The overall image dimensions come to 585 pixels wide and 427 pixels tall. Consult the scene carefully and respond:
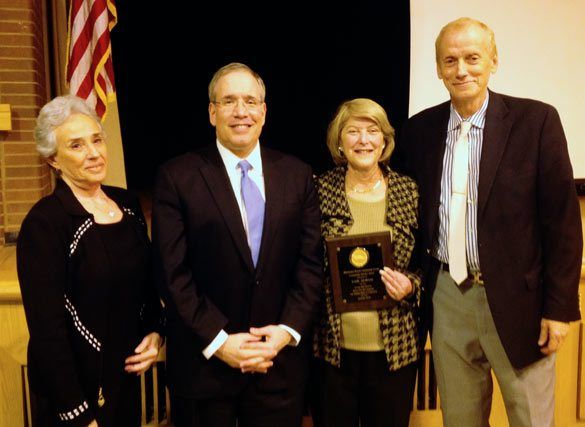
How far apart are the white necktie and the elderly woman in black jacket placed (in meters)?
1.10

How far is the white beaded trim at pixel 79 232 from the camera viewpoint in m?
1.70

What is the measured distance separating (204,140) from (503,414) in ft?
7.98

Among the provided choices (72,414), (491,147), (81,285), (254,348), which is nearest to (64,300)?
(81,285)

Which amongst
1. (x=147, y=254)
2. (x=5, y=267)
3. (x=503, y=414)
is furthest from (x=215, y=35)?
(x=503, y=414)

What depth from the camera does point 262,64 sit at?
3678mm

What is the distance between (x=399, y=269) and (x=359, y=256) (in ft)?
0.63

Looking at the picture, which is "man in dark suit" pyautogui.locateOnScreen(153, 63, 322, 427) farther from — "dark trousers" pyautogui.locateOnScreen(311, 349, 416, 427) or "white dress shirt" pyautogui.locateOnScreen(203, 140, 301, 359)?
"dark trousers" pyautogui.locateOnScreen(311, 349, 416, 427)

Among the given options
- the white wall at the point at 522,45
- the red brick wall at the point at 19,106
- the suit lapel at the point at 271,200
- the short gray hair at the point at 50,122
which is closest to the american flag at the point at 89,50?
the red brick wall at the point at 19,106

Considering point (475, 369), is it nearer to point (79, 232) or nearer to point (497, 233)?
point (497, 233)

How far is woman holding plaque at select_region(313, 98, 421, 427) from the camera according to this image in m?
2.04

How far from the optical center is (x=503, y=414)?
9.37 feet

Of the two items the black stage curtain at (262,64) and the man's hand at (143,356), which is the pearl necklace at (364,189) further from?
the black stage curtain at (262,64)

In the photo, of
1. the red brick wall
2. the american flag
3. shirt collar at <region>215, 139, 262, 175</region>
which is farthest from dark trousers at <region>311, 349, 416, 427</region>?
the red brick wall

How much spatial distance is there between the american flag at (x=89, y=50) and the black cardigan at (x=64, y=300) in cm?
143
